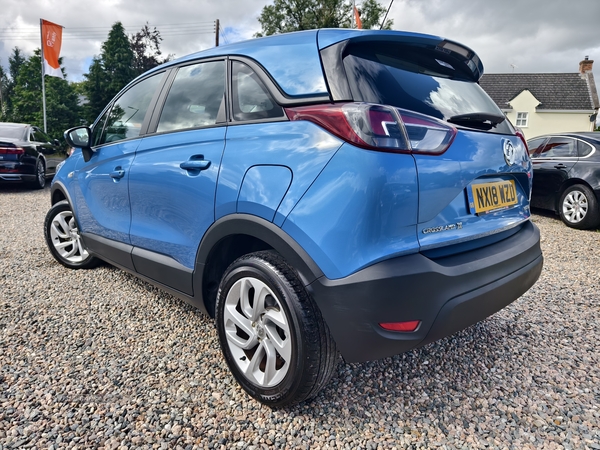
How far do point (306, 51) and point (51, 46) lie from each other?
2120 centimetres

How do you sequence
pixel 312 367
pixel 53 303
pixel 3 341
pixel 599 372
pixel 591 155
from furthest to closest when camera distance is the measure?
pixel 591 155 → pixel 53 303 → pixel 3 341 → pixel 599 372 → pixel 312 367

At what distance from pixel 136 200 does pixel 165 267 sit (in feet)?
1.86

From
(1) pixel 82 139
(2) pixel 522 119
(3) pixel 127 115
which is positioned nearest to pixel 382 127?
(3) pixel 127 115

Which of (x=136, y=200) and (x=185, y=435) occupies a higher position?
(x=136, y=200)

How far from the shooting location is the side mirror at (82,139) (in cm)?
338

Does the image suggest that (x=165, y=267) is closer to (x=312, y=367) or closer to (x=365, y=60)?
(x=312, y=367)

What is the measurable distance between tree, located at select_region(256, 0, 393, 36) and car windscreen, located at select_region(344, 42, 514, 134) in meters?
36.3

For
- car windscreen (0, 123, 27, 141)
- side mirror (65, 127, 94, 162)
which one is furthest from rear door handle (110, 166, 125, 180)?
car windscreen (0, 123, 27, 141)

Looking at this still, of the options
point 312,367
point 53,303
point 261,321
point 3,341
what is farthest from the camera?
point 53,303

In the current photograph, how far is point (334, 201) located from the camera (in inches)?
60.2

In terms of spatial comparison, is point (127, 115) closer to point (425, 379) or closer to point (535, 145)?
point (425, 379)

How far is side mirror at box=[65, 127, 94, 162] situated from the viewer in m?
3.38

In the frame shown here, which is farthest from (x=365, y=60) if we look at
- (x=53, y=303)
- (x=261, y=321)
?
(x=53, y=303)

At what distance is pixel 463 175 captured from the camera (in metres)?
1.72
